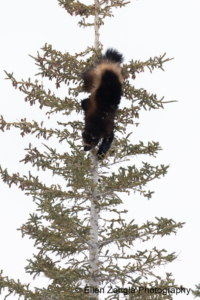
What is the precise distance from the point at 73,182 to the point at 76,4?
182 inches

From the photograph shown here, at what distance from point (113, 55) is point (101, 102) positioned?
1.29 m

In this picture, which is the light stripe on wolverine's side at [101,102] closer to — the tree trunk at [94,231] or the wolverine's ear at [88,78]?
the wolverine's ear at [88,78]

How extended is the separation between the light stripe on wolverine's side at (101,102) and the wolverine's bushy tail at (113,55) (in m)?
0.19

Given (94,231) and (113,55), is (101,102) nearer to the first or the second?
(113,55)

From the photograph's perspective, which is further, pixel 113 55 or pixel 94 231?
pixel 113 55

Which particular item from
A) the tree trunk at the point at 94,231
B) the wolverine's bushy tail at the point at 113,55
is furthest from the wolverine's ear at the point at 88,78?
the tree trunk at the point at 94,231

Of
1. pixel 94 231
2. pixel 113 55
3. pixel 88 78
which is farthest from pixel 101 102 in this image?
pixel 94 231

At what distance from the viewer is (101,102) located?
32.3 feet

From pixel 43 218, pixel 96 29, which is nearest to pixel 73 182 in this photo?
pixel 43 218

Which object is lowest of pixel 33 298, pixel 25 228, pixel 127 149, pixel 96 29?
pixel 33 298

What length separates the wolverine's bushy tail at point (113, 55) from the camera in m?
10.2

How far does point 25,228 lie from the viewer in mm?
9172

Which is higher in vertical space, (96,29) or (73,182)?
(96,29)

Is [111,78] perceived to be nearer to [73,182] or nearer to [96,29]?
[96,29]
